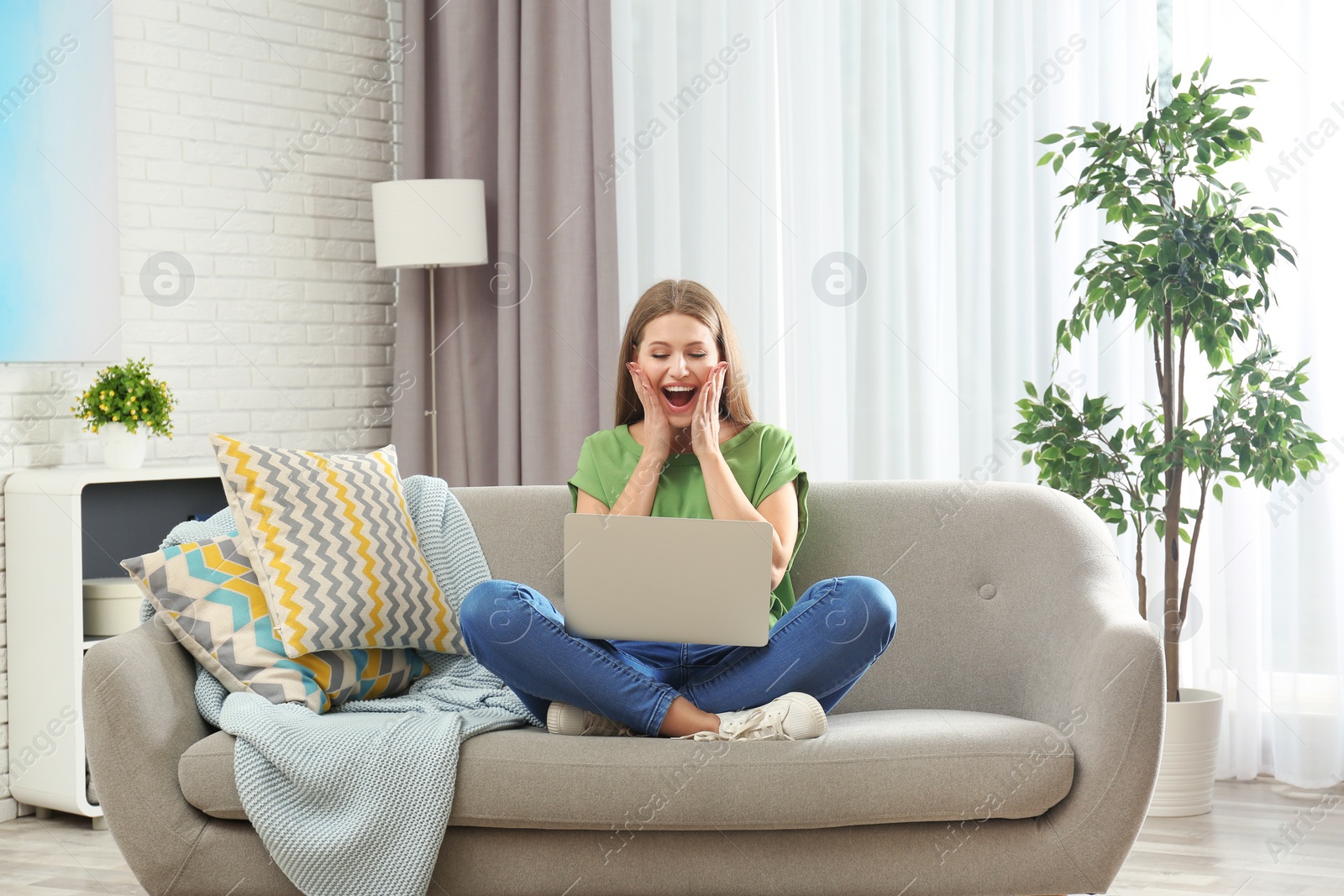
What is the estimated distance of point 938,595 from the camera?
2.29 meters

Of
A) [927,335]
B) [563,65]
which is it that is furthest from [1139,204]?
[563,65]

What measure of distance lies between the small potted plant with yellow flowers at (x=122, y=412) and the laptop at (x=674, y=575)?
1.66 metres

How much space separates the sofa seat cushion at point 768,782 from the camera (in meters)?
1.85

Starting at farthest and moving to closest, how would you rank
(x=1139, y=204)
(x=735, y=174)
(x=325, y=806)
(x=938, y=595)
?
(x=735, y=174)
(x=1139, y=204)
(x=938, y=595)
(x=325, y=806)

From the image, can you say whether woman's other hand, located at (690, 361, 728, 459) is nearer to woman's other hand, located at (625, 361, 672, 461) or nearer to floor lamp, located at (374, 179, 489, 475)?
woman's other hand, located at (625, 361, 672, 461)

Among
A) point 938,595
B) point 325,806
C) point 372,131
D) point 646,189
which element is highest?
point 372,131

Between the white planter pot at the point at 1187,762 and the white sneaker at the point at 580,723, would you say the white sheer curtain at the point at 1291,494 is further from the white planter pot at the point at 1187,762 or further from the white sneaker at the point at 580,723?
the white sneaker at the point at 580,723

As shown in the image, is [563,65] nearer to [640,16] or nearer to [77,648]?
[640,16]

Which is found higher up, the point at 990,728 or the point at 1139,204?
the point at 1139,204

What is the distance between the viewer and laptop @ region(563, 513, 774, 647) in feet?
6.15

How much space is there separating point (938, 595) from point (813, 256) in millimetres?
1390

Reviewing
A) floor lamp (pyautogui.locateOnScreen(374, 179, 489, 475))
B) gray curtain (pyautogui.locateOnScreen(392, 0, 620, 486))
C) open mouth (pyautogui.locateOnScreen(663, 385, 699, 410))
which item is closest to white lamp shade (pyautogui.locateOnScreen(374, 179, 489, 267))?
floor lamp (pyautogui.locateOnScreen(374, 179, 489, 475))

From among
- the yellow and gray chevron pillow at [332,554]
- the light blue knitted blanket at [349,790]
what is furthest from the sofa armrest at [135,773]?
the yellow and gray chevron pillow at [332,554]

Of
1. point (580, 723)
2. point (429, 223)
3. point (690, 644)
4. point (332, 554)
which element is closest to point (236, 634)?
point (332, 554)
